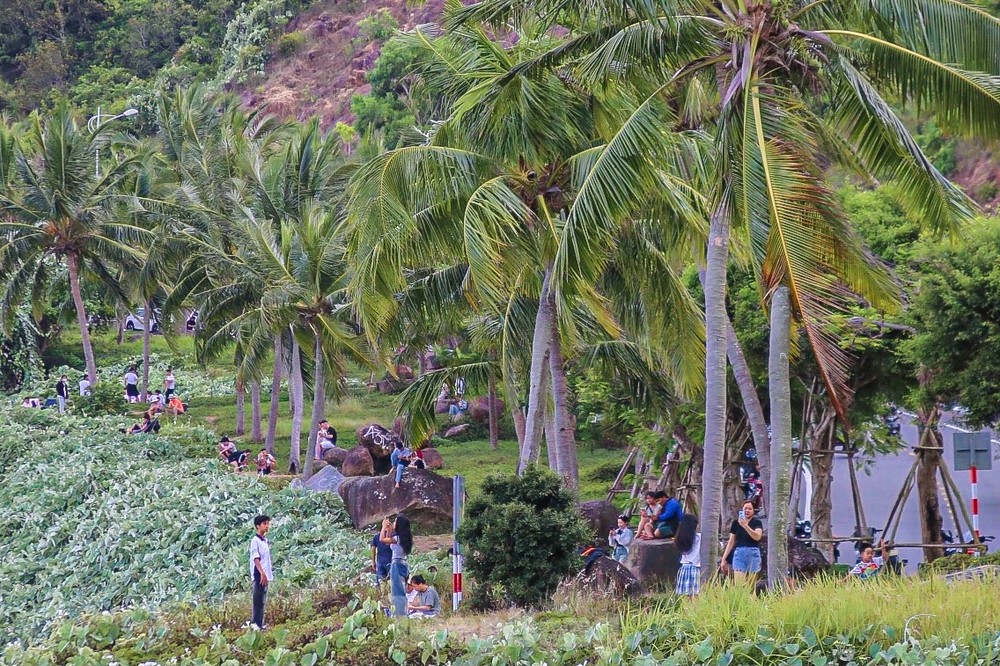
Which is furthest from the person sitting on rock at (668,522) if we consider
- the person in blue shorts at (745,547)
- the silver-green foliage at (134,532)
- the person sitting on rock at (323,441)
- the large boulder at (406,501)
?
the person sitting on rock at (323,441)

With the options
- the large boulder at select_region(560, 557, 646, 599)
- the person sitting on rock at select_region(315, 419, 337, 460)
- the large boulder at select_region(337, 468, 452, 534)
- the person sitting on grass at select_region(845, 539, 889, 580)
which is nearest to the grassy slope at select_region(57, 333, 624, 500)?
the person sitting on rock at select_region(315, 419, 337, 460)

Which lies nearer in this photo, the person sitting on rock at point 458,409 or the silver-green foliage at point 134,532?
the silver-green foliage at point 134,532

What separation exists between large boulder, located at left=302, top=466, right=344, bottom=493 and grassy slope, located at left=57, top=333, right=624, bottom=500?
3033 mm

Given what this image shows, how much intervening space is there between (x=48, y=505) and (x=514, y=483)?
54.7 feet

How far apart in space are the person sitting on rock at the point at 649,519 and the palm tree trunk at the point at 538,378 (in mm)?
1873

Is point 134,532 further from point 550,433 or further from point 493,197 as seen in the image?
point 493,197

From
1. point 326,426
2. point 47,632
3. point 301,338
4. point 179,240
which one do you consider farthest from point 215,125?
point 47,632

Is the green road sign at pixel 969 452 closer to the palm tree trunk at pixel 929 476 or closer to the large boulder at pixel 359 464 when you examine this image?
the palm tree trunk at pixel 929 476

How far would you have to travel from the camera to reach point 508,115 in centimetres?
1545

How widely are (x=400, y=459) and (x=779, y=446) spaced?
13.5 metres

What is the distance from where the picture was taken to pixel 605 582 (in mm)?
14102

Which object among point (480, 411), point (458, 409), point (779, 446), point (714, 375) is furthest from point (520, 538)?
point (458, 409)

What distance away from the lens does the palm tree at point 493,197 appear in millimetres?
15461

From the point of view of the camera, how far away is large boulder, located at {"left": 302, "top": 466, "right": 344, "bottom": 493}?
1045 inches
